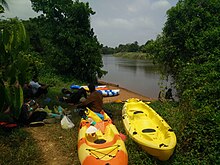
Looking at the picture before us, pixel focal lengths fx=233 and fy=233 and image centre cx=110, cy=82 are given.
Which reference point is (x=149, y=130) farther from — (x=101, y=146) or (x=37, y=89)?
(x=37, y=89)

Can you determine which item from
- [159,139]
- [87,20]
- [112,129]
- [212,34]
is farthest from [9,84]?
[87,20]

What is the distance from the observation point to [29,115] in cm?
659

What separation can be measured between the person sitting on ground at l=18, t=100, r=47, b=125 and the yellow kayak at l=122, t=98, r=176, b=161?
2453 millimetres

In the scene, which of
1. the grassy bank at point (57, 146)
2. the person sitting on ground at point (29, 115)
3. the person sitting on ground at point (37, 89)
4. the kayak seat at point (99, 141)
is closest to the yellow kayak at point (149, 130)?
the grassy bank at point (57, 146)

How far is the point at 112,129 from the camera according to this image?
5.49 meters

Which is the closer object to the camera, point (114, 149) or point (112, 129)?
point (114, 149)

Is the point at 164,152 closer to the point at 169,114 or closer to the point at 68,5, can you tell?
the point at 169,114

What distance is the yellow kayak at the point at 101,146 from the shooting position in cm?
426

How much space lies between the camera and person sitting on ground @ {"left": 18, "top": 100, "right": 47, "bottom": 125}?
6441 millimetres

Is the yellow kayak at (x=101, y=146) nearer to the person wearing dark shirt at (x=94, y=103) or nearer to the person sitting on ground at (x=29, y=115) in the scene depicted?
the person wearing dark shirt at (x=94, y=103)

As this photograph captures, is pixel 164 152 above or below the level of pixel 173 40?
below

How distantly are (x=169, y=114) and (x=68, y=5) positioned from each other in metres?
13.1

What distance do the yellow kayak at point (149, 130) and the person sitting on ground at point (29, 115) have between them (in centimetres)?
245

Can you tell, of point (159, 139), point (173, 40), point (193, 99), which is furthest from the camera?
point (173, 40)
